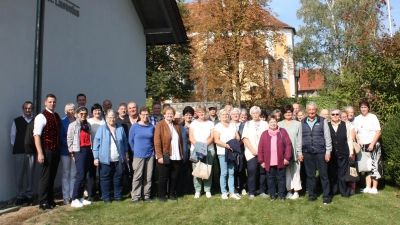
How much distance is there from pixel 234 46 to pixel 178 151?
14.6 m

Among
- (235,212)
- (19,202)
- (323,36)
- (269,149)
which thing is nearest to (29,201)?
(19,202)

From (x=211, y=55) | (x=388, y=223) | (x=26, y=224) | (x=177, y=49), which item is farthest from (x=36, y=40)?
(x=177, y=49)

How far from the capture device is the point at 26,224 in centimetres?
566

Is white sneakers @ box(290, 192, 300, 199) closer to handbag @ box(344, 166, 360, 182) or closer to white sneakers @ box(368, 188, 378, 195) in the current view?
handbag @ box(344, 166, 360, 182)

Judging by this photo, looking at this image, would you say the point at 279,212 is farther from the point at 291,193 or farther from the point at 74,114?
the point at 74,114

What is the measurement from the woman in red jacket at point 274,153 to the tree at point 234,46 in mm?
13888

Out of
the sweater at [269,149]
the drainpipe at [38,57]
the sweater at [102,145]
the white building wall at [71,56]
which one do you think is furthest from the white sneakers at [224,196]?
the drainpipe at [38,57]

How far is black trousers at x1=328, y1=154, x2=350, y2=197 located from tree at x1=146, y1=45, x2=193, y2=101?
21.6 m

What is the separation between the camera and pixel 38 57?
762cm

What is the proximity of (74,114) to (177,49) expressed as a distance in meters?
22.8

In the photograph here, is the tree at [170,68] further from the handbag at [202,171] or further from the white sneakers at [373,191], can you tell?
the white sneakers at [373,191]

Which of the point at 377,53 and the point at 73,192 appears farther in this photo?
the point at 377,53

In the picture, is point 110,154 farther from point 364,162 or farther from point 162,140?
point 364,162

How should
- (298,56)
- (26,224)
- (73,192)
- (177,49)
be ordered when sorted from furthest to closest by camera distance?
1. (298,56)
2. (177,49)
3. (73,192)
4. (26,224)
